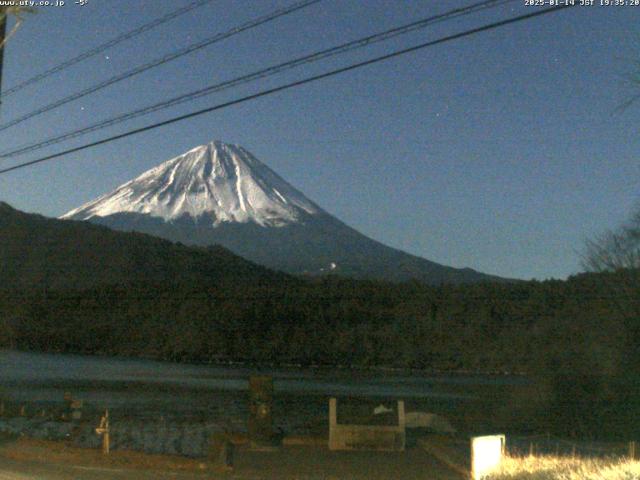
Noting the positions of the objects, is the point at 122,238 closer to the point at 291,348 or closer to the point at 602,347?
the point at 291,348

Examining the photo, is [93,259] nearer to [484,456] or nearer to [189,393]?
[189,393]

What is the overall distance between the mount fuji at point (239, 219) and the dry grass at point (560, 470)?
110 metres

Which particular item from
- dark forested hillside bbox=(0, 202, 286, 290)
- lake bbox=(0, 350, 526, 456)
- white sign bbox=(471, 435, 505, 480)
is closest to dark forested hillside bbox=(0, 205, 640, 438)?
dark forested hillside bbox=(0, 202, 286, 290)

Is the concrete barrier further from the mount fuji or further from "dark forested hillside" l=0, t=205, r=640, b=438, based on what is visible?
the mount fuji

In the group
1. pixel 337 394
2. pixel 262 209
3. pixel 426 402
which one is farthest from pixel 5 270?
pixel 262 209

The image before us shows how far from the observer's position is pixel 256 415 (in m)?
17.2

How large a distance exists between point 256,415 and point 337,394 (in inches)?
923

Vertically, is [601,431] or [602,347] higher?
[602,347]

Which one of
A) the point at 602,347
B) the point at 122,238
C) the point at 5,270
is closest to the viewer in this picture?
the point at 602,347

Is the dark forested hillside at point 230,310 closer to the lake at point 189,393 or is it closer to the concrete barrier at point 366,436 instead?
the lake at point 189,393

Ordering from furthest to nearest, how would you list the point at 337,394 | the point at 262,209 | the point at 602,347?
the point at 262,209 → the point at 337,394 → the point at 602,347

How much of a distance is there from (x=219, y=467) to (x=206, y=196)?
151 m

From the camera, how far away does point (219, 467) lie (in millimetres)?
14203

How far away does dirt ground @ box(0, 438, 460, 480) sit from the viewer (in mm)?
13789
